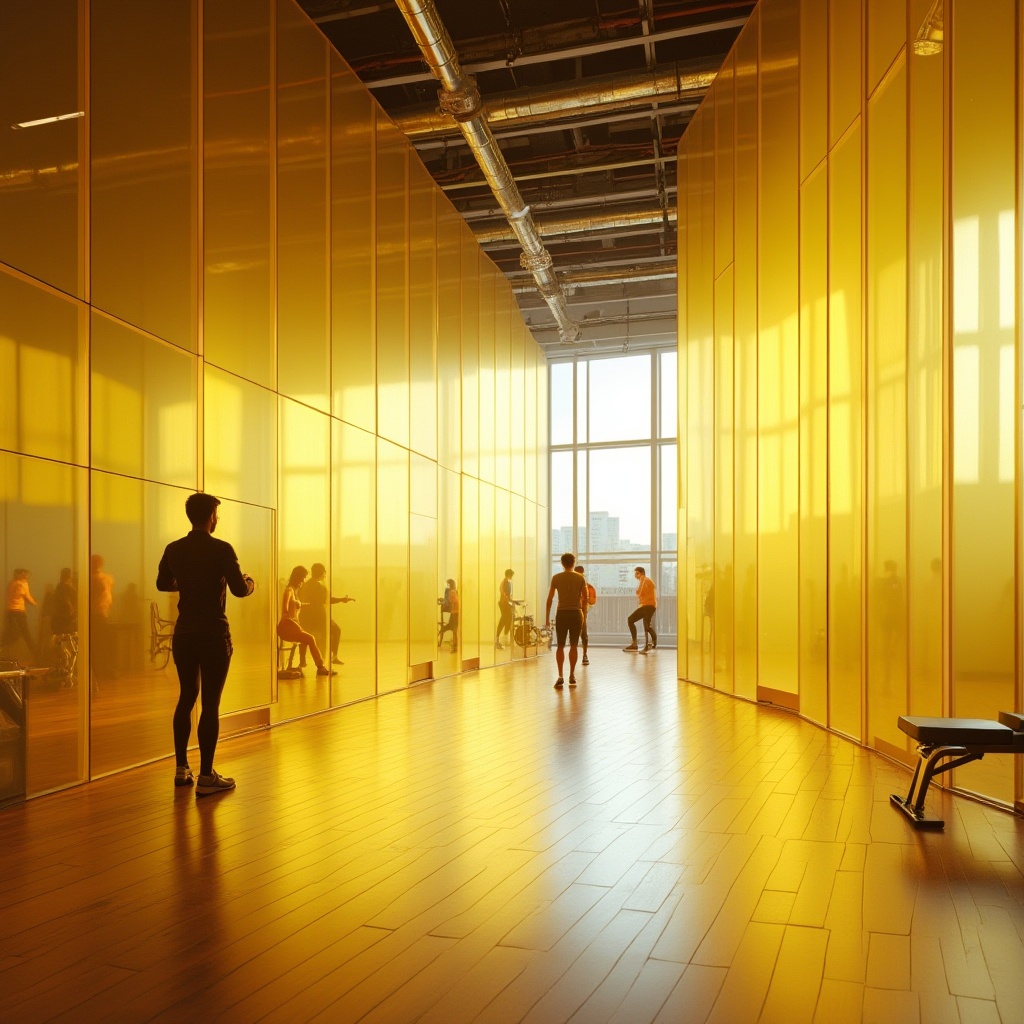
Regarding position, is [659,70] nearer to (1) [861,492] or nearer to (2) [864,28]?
(2) [864,28]

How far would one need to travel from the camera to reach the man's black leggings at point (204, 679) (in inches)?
206

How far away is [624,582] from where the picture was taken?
21.1 meters

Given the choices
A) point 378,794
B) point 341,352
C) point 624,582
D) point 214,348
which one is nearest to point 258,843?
point 378,794

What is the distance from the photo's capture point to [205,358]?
7.24 m

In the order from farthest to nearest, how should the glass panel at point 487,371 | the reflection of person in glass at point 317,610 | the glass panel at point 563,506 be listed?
the glass panel at point 563,506 → the glass panel at point 487,371 → the reflection of person in glass at point 317,610

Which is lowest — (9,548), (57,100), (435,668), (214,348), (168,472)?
(435,668)

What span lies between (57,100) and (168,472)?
7.96 ft

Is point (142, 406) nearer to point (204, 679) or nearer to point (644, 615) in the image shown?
point (204, 679)

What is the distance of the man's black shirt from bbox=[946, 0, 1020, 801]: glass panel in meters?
4.11

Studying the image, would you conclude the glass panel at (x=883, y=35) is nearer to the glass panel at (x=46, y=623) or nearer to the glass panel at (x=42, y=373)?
the glass panel at (x=42, y=373)

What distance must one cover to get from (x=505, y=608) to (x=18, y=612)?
11.5 meters

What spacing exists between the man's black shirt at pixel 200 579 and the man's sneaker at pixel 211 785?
805mm

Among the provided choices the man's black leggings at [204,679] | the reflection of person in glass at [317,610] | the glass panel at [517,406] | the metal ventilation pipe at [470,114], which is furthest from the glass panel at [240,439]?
the glass panel at [517,406]

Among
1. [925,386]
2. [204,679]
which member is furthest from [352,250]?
[925,386]
